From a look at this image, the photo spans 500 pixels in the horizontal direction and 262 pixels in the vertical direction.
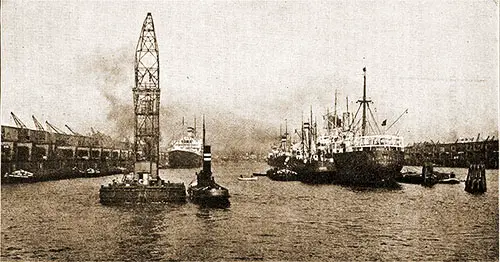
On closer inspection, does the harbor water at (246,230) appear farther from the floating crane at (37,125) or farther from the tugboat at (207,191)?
the floating crane at (37,125)

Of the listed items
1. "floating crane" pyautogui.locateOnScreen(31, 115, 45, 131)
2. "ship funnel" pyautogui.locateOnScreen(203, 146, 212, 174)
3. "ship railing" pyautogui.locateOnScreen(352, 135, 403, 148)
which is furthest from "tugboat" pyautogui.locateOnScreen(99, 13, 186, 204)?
"ship railing" pyautogui.locateOnScreen(352, 135, 403, 148)

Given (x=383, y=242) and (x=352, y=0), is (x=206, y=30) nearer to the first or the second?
(x=352, y=0)

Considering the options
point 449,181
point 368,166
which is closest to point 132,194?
point 368,166

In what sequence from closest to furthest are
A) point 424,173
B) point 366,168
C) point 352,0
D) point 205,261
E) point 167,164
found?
point 205,261, point 352,0, point 167,164, point 424,173, point 366,168


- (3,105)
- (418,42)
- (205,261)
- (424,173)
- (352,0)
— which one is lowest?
(205,261)

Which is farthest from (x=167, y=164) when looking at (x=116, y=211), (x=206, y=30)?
(x=206, y=30)

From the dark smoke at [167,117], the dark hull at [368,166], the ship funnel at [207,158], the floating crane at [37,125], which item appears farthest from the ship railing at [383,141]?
the floating crane at [37,125]
